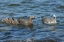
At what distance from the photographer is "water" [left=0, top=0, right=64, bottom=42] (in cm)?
1303

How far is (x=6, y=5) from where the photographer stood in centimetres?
2008

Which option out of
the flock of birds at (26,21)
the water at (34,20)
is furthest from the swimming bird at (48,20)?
the water at (34,20)

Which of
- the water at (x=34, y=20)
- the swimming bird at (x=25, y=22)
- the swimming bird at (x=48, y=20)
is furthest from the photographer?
the swimming bird at (x=48, y=20)

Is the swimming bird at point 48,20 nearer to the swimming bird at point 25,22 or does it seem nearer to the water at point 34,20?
the water at point 34,20

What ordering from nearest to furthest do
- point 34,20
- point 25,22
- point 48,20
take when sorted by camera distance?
point 25,22, point 48,20, point 34,20

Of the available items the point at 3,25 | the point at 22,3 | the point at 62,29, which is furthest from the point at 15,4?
the point at 62,29

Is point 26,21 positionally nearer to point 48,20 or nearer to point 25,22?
point 25,22

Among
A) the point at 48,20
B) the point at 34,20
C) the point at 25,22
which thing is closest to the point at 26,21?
the point at 25,22

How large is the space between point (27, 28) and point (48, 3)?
5.61 meters

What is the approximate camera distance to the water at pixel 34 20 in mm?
13032

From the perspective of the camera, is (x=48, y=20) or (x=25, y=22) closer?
(x=25, y=22)

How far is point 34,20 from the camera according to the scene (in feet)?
54.9

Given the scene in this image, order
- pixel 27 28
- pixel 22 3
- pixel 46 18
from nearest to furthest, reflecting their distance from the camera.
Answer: pixel 27 28 → pixel 46 18 → pixel 22 3

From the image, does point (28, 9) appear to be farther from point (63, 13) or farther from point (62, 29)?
point (62, 29)
